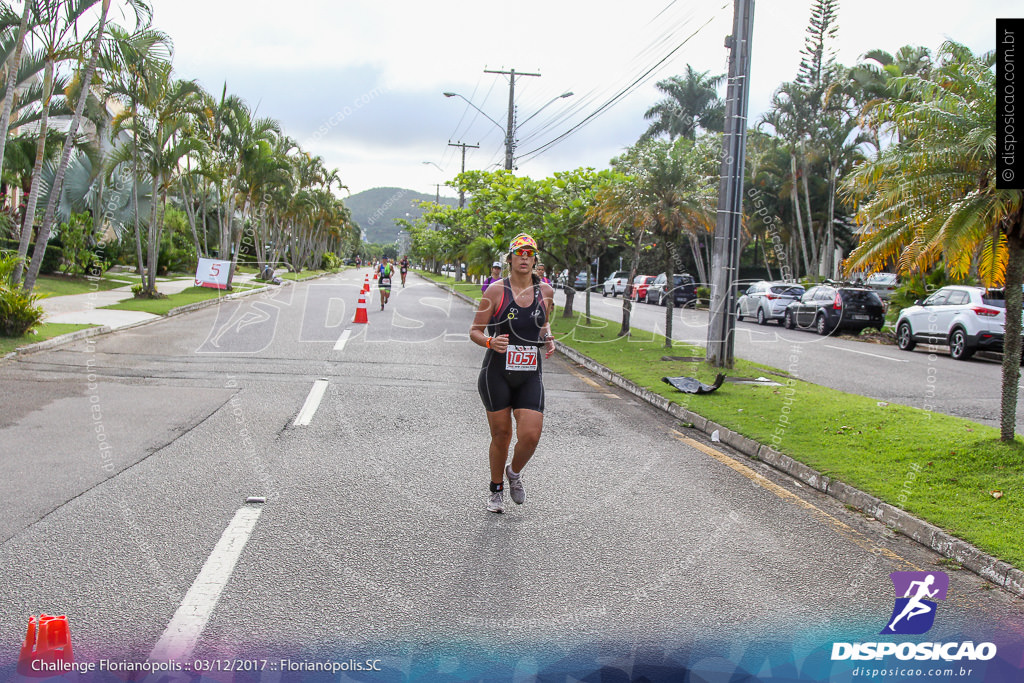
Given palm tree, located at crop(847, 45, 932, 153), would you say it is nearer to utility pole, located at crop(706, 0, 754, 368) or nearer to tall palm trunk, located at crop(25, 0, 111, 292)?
utility pole, located at crop(706, 0, 754, 368)

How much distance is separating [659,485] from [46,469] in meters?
4.83

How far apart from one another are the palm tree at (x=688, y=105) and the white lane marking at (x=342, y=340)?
1317 inches

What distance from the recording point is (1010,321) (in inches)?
280

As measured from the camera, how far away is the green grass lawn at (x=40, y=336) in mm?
12734

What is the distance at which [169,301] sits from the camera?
23.3 metres

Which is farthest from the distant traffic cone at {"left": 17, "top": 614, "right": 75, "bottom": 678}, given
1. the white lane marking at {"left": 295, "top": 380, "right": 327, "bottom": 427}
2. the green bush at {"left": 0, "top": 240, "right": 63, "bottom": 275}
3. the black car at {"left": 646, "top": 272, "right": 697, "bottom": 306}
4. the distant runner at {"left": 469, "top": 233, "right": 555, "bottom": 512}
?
the black car at {"left": 646, "top": 272, "right": 697, "bottom": 306}

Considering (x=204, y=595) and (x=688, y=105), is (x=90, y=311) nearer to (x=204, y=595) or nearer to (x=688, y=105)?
(x=204, y=595)

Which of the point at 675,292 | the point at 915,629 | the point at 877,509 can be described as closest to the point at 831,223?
the point at 675,292

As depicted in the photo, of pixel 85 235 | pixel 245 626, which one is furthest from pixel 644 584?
pixel 85 235

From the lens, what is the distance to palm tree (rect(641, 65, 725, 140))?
47.3m

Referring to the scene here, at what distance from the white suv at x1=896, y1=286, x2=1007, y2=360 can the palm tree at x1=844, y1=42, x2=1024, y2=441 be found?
1074 centimetres

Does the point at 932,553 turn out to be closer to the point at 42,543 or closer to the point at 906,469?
the point at 906,469

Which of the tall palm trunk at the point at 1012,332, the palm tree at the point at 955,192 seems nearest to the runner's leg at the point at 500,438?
the palm tree at the point at 955,192

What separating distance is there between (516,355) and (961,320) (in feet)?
51.0
